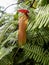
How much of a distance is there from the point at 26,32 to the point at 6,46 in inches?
7.5

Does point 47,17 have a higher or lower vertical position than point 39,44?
higher

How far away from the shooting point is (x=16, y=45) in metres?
1.13

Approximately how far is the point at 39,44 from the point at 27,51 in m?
0.09

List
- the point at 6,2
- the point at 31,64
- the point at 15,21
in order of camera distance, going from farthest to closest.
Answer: the point at 6,2
the point at 15,21
the point at 31,64

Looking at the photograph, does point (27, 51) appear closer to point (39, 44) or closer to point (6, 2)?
point (39, 44)

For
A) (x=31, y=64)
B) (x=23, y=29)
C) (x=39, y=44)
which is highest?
(x=23, y=29)

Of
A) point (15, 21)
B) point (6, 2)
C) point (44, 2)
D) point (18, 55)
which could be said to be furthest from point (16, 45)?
point (6, 2)

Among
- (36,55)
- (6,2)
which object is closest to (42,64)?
(36,55)

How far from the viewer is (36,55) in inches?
40.0

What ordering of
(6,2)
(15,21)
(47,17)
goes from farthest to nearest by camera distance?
(6,2) < (15,21) < (47,17)

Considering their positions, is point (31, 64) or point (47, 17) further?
point (31, 64)

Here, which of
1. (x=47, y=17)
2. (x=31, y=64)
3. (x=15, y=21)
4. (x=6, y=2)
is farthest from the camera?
(x=6, y=2)

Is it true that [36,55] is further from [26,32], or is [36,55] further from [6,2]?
[6,2]

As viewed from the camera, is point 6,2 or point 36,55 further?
point 6,2
